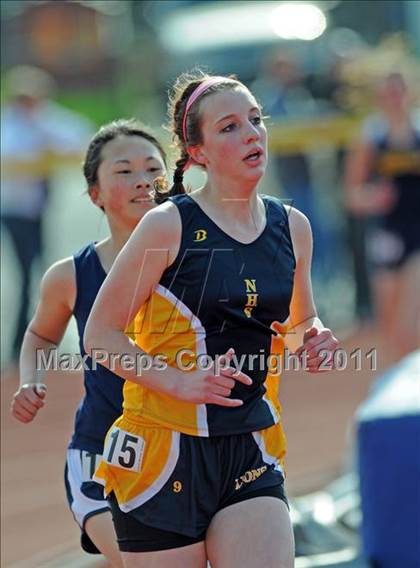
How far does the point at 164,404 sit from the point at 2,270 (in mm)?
12694

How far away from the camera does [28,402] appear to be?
4422 millimetres

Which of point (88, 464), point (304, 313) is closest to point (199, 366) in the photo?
point (304, 313)

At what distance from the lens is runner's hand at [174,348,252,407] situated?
12.2 feet

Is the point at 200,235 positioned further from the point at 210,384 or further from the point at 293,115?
the point at 293,115

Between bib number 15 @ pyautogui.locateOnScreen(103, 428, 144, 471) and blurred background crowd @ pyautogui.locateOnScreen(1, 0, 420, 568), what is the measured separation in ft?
6.35

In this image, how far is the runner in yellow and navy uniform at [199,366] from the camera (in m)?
3.82

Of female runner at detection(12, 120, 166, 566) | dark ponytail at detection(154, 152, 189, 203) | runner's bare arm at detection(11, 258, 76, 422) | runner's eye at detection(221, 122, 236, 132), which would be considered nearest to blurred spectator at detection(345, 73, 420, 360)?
female runner at detection(12, 120, 166, 566)

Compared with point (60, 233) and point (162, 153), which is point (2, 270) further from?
point (162, 153)

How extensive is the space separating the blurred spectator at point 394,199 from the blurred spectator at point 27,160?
3788 mm

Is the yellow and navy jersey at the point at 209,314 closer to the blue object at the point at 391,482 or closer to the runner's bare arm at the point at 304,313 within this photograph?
the runner's bare arm at the point at 304,313

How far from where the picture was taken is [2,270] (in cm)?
1636

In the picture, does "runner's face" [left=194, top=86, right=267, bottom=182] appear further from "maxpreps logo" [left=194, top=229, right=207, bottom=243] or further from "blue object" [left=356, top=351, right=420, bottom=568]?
"blue object" [left=356, top=351, right=420, bottom=568]

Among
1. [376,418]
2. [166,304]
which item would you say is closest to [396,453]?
[376,418]

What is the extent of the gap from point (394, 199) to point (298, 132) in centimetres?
447
